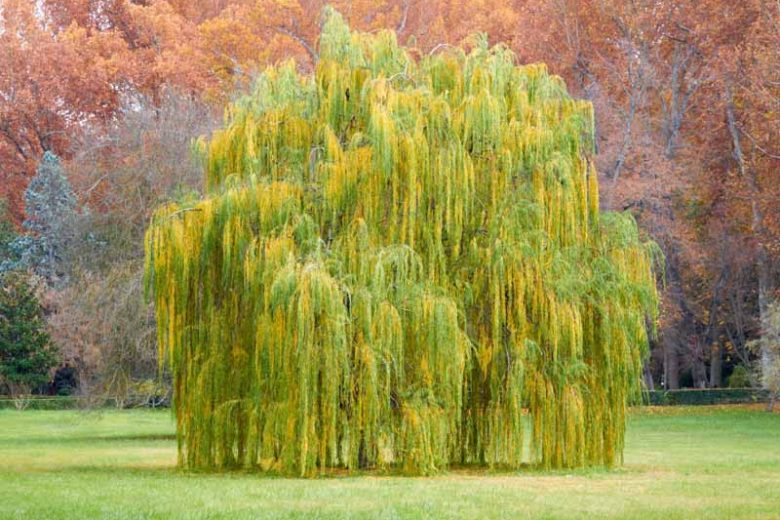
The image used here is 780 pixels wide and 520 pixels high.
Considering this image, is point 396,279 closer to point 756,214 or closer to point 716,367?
point 756,214

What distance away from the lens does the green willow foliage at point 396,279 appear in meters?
18.8

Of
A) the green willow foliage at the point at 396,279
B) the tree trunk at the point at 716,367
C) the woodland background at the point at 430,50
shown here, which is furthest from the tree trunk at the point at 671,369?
the green willow foliage at the point at 396,279

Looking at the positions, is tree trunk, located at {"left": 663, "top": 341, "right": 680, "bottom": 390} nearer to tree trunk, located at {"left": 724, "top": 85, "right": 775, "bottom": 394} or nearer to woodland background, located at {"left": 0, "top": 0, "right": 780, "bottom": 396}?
woodland background, located at {"left": 0, "top": 0, "right": 780, "bottom": 396}

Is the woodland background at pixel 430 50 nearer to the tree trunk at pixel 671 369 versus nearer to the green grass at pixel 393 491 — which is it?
the tree trunk at pixel 671 369

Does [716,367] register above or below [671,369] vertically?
above

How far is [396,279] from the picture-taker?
63.3 ft

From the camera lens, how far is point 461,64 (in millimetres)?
21859

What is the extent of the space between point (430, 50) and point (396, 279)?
31.7 meters

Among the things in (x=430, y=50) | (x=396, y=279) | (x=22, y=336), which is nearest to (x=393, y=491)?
(x=396, y=279)

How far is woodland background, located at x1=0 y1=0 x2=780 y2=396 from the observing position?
35.7 m

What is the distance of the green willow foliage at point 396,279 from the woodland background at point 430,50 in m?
12.0

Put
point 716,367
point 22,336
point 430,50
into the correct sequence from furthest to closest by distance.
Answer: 1. point 716,367
2. point 430,50
3. point 22,336

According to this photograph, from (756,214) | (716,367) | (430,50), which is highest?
(430,50)

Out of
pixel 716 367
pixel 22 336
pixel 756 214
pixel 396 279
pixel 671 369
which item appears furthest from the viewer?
pixel 716 367
